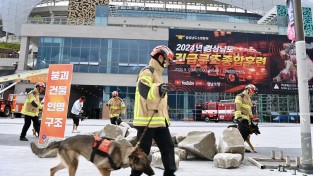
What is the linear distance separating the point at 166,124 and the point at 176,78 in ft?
94.1

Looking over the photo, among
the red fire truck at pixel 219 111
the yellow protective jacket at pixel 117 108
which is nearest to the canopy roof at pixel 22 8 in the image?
the red fire truck at pixel 219 111

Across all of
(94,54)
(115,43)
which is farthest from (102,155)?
(115,43)

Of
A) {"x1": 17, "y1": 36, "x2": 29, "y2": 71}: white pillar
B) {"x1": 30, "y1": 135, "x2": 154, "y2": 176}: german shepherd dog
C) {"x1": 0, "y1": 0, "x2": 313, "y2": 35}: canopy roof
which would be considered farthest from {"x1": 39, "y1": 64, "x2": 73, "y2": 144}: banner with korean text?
{"x1": 0, "y1": 0, "x2": 313, "y2": 35}: canopy roof

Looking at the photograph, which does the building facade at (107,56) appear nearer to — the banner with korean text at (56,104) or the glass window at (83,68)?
the glass window at (83,68)

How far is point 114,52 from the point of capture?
33781mm

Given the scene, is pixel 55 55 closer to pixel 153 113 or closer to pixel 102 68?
pixel 102 68

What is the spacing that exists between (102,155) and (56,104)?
4.93 meters

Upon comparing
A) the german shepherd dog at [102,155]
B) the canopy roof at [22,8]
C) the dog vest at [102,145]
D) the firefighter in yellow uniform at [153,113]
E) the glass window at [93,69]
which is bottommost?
the german shepherd dog at [102,155]

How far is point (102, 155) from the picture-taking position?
9.99 feet

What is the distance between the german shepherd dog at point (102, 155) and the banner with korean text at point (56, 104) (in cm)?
402

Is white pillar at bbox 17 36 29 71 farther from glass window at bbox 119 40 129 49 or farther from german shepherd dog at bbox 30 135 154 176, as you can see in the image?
german shepherd dog at bbox 30 135 154 176

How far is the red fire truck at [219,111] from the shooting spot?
27953mm

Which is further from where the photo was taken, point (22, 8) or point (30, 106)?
point (22, 8)

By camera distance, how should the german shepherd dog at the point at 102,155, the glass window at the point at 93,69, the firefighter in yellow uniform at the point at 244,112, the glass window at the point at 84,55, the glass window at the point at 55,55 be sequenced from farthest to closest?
the glass window at the point at 55,55 < the glass window at the point at 84,55 < the glass window at the point at 93,69 < the firefighter in yellow uniform at the point at 244,112 < the german shepherd dog at the point at 102,155
